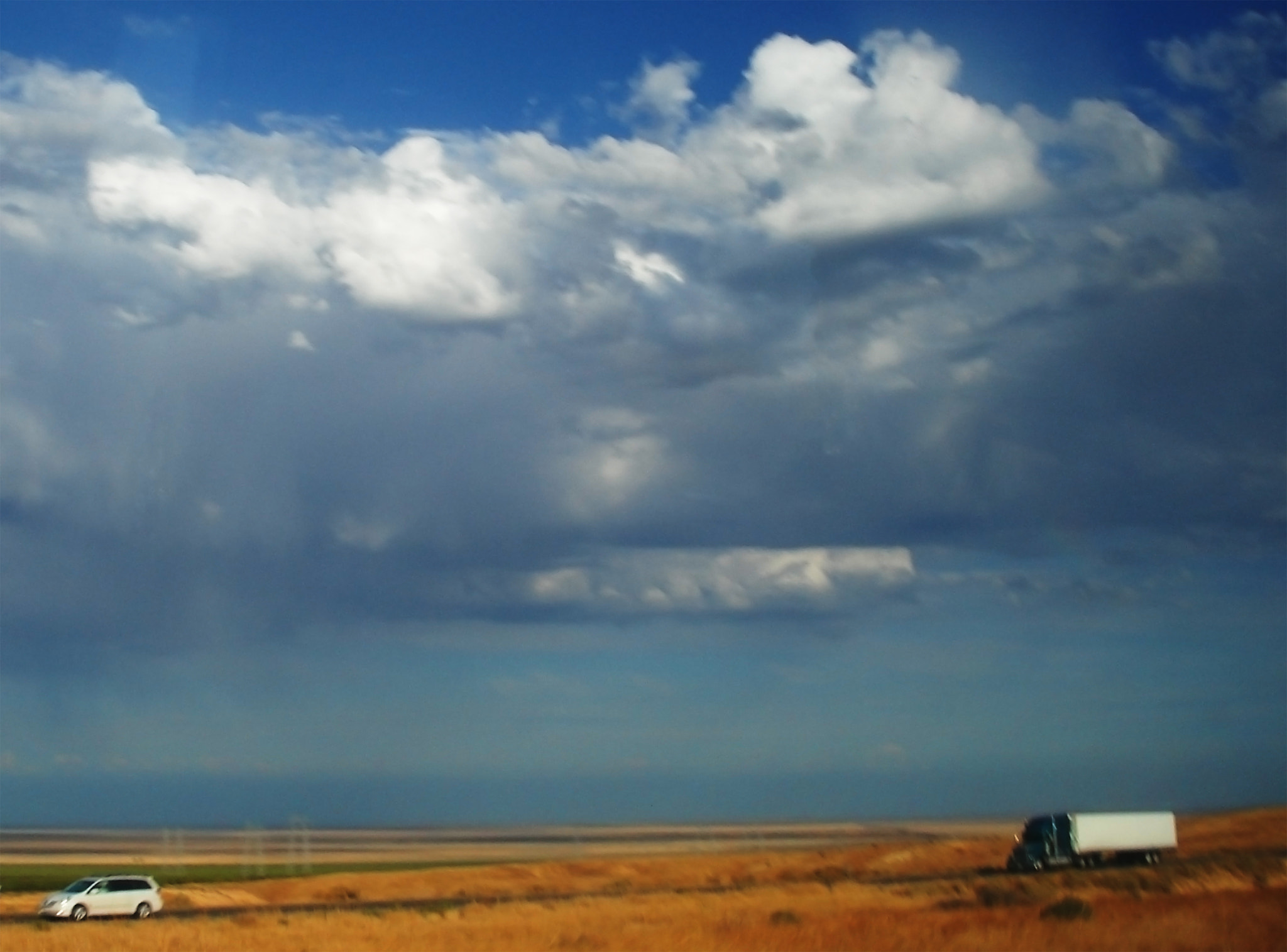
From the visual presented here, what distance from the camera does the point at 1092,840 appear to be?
221 feet

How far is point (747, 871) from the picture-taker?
78.6 metres

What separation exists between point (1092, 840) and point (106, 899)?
4413 cm

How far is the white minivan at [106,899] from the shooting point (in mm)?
54812

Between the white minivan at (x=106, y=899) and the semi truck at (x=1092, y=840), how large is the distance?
38845 millimetres

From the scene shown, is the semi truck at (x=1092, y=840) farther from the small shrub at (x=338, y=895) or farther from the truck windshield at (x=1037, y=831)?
the small shrub at (x=338, y=895)

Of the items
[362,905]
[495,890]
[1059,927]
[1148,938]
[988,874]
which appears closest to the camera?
[1148,938]

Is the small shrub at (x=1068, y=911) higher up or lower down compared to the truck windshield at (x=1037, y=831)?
lower down

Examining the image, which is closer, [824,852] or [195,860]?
[824,852]

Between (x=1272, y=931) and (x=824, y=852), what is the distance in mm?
56710

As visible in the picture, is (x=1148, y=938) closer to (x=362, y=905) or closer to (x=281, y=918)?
(x=281, y=918)

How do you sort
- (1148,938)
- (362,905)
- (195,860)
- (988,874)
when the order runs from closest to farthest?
(1148,938), (362,905), (988,874), (195,860)

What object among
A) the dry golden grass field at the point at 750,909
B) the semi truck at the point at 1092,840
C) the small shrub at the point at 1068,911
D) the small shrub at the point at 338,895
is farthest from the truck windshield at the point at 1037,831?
the small shrub at the point at 338,895

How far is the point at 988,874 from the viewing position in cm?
6538

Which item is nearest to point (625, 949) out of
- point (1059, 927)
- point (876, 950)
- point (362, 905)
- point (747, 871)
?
point (876, 950)
